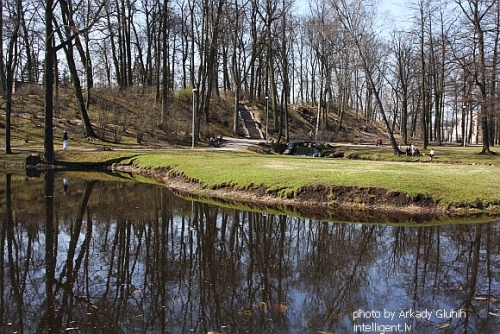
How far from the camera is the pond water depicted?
542 centimetres

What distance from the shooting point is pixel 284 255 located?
8375mm

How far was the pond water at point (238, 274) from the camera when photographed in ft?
17.8

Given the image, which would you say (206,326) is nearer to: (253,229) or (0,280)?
(0,280)

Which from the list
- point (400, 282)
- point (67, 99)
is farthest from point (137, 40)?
point (400, 282)

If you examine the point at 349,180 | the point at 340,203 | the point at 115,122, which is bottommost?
the point at 340,203

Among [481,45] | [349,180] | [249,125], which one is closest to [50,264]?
[349,180]

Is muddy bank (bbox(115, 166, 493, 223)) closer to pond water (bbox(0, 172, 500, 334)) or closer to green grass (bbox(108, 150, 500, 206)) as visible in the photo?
green grass (bbox(108, 150, 500, 206))

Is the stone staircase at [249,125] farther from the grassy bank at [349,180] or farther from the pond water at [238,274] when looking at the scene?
the pond water at [238,274]

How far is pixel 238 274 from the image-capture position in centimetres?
712

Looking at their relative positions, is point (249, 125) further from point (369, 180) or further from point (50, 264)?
point (50, 264)

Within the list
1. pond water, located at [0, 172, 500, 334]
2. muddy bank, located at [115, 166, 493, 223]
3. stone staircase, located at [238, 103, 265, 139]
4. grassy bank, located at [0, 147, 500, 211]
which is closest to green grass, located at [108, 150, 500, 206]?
grassy bank, located at [0, 147, 500, 211]

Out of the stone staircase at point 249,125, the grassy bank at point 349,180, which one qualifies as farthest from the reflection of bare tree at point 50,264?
the stone staircase at point 249,125

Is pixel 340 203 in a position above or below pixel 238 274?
above

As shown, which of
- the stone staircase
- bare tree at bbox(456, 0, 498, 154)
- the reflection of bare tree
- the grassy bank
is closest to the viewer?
the reflection of bare tree
